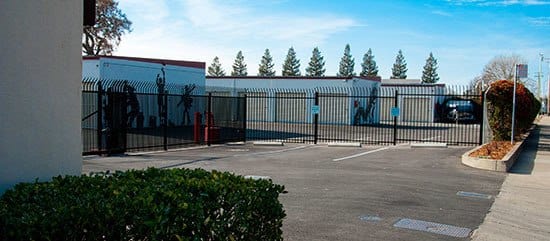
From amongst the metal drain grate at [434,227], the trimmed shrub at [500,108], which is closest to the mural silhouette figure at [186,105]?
the trimmed shrub at [500,108]

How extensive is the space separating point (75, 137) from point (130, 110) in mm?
19832

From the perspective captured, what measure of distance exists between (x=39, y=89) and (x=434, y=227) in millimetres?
5161

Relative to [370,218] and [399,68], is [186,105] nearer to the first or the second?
[370,218]

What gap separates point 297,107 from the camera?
1457 inches

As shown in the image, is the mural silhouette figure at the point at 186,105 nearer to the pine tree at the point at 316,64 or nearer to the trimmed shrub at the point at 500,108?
the trimmed shrub at the point at 500,108

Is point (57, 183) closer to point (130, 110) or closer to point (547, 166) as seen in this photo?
point (547, 166)

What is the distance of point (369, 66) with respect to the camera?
9031 cm

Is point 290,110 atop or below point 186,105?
below

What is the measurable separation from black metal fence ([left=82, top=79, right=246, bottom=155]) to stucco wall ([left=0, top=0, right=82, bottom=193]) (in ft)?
34.0

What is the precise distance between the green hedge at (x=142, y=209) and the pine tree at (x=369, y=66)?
88264 millimetres

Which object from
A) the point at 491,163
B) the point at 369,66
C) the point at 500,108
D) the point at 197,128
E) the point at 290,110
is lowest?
the point at 491,163

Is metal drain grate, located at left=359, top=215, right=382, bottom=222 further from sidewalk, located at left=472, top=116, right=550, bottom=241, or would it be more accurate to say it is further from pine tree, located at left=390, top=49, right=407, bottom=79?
pine tree, located at left=390, top=49, right=407, bottom=79

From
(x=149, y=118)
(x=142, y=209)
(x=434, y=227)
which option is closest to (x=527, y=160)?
(x=434, y=227)

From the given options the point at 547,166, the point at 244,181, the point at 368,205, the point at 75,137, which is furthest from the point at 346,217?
the point at 547,166
